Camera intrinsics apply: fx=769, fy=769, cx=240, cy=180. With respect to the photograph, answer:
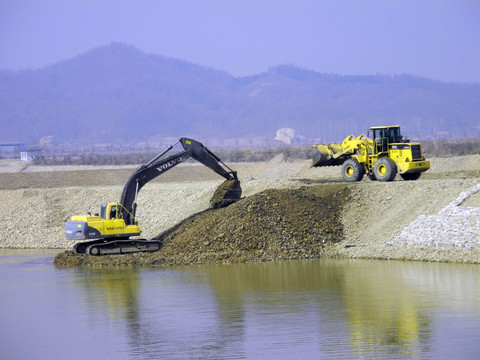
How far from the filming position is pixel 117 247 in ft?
86.8

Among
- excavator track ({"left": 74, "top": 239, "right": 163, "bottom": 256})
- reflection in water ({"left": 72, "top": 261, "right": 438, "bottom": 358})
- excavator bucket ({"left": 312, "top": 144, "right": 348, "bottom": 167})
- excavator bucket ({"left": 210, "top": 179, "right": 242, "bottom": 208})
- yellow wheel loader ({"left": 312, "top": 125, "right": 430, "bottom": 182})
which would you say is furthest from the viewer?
excavator bucket ({"left": 312, "top": 144, "right": 348, "bottom": 167})

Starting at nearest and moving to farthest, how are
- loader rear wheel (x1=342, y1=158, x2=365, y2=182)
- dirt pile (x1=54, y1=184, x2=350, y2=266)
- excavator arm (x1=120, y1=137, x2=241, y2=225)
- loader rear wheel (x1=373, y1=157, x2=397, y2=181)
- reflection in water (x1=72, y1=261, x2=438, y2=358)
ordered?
reflection in water (x1=72, y1=261, x2=438, y2=358)
dirt pile (x1=54, y1=184, x2=350, y2=266)
excavator arm (x1=120, y1=137, x2=241, y2=225)
loader rear wheel (x1=373, y1=157, x2=397, y2=181)
loader rear wheel (x1=342, y1=158, x2=365, y2=182)

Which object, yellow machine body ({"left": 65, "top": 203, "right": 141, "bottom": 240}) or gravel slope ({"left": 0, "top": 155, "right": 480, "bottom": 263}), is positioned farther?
yellow machine body ({"left": 65, "top": 203, "right": 141, "bottom": 240})

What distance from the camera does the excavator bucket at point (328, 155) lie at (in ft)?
106

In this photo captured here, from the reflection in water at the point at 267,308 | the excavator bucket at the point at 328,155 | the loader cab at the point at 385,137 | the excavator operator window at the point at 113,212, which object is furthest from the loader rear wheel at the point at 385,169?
the excavator operator window at the point at 113,212

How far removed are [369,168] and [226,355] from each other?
62.7 feet

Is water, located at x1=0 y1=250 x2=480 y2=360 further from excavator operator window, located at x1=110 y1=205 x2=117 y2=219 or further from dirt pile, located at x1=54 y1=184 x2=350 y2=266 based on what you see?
excavator operator window, located at x1=110 y1=205 x2=117 y2=219

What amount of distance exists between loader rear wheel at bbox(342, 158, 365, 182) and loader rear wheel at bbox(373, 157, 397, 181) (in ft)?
2.74

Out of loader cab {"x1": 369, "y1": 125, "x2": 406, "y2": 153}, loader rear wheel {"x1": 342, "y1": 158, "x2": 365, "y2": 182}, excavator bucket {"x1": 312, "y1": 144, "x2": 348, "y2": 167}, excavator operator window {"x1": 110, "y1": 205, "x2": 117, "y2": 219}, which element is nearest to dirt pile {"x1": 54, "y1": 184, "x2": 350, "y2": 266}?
excavator operator window {"x1": 110, "y1": 205, "x2": 117, "y2": 219}

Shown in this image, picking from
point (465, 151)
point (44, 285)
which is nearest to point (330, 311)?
point (44, 285)

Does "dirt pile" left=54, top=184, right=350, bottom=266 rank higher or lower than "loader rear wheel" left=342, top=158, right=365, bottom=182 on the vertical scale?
lower

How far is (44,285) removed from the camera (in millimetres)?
22547

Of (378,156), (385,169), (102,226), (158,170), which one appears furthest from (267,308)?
(378,156)

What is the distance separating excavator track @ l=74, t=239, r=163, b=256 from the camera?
26328 millimetres
